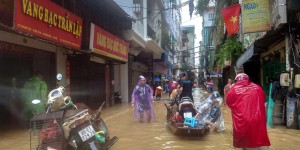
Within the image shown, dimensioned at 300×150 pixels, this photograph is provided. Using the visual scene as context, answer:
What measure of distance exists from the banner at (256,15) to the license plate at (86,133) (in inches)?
324

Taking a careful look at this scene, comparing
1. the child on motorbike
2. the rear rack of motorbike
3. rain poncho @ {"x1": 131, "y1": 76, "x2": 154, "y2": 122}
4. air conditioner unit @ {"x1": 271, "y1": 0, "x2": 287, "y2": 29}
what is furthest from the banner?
the rear rack of motorbike

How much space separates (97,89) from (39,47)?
24.9ft

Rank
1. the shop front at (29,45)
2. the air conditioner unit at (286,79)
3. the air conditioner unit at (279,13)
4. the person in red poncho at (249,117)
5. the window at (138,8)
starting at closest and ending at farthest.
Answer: the person in red poncho at (249,117), the shop front at (29,45), the air conditioner unit at (279,13), the air conditioner unit at (286,79), the window at (138,8)

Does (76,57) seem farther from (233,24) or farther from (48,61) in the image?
(233,24)

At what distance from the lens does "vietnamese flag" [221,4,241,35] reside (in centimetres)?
1562

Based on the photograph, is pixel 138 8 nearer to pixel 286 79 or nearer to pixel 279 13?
pixel 279 13

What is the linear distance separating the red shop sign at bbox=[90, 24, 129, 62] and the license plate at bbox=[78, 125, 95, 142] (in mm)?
8422

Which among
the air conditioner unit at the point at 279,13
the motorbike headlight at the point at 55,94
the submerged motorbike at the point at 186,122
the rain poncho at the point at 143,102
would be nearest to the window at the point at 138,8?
the rain poncho at the point at 143,102

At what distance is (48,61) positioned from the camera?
43.8 ft

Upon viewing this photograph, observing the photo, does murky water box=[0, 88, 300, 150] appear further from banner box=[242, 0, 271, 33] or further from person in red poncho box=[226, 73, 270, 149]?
banner box=[242, 0, 271, 33]

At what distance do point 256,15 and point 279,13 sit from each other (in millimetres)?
1897

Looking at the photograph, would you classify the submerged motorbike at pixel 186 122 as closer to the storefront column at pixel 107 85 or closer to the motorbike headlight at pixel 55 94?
the motorbike headlight at pixel 55 94

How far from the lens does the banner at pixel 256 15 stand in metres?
11.7

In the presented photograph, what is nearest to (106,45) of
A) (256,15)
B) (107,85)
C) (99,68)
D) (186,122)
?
(99,68)
